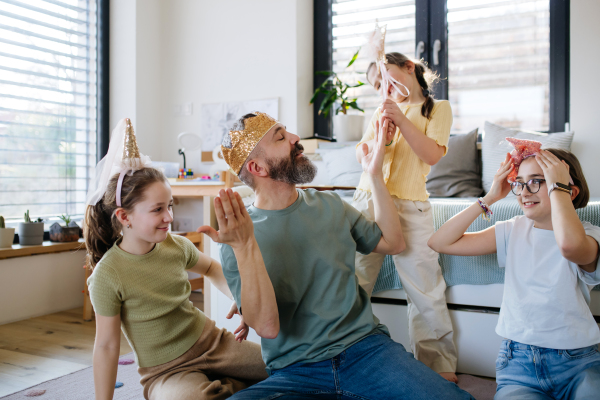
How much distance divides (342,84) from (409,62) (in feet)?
5.47

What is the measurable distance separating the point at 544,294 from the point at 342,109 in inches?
90.1

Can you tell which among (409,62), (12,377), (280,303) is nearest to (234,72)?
(409,62)

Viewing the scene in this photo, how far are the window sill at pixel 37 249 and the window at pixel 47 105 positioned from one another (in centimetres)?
33

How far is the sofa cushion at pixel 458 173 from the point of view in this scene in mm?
2734

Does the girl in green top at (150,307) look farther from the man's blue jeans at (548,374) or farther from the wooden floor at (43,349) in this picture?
the wooden floor at (43,349)

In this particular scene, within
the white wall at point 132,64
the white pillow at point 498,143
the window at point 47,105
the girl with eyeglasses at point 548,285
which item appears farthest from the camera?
the white wall at point 132,64

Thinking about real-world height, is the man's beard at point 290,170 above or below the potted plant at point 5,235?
above

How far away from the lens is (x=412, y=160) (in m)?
1.60

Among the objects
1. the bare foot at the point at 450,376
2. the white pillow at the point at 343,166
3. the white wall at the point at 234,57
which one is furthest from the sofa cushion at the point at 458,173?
the bare foot at the point at 450,376

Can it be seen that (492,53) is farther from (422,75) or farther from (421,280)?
(421,280)

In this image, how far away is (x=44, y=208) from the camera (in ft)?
10.4

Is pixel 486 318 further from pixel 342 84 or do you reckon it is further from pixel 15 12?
pixel 15 12

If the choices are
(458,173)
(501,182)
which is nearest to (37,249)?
(458,173)

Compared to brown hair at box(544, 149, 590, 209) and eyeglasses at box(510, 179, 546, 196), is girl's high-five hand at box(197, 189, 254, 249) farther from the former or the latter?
brown hair at box(544, 149, 590, 209)
